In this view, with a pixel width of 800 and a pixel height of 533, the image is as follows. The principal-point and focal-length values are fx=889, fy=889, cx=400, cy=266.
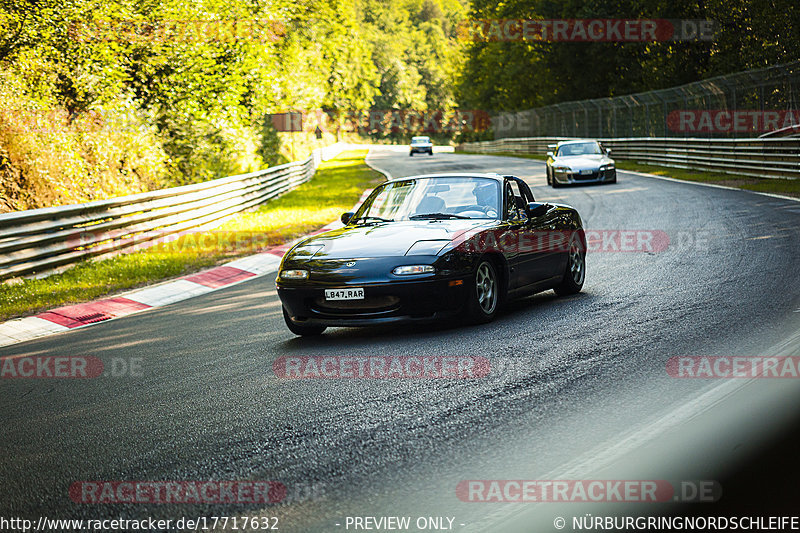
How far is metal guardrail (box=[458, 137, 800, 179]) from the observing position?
69.3 ft

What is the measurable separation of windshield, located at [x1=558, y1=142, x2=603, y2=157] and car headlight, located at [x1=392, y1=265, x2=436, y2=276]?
19.9 meters

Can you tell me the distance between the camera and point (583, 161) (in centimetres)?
2531

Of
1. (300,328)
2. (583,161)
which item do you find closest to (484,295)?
(300,328)

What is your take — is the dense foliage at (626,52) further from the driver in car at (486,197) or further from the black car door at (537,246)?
the driver in car at (486,197)

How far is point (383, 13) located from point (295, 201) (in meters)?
129

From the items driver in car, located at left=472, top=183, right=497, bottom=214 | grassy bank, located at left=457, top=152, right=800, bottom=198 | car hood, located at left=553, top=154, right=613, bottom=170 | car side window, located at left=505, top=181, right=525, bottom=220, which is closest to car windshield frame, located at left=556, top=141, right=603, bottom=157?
car hood, located at left=553, top=154, right=613, bottom=170

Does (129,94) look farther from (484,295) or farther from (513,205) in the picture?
(484,295)

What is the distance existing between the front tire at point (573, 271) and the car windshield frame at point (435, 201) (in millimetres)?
1206

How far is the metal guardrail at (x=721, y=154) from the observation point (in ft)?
69.3

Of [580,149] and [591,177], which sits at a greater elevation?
[580,149]

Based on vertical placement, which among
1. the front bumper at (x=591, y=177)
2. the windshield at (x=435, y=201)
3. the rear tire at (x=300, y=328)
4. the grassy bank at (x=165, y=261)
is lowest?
the grassy bank at (x=165, y=261)

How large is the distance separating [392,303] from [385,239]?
753 millimetres

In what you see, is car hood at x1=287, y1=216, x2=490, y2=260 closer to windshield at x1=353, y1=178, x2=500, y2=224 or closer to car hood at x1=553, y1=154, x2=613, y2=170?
windshield at x1=353, y1=178, x2=500, y2=224

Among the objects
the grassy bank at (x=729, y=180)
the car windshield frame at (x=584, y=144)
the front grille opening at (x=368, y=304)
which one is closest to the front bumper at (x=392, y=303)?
the front grille opening at (x=368, y=304)
